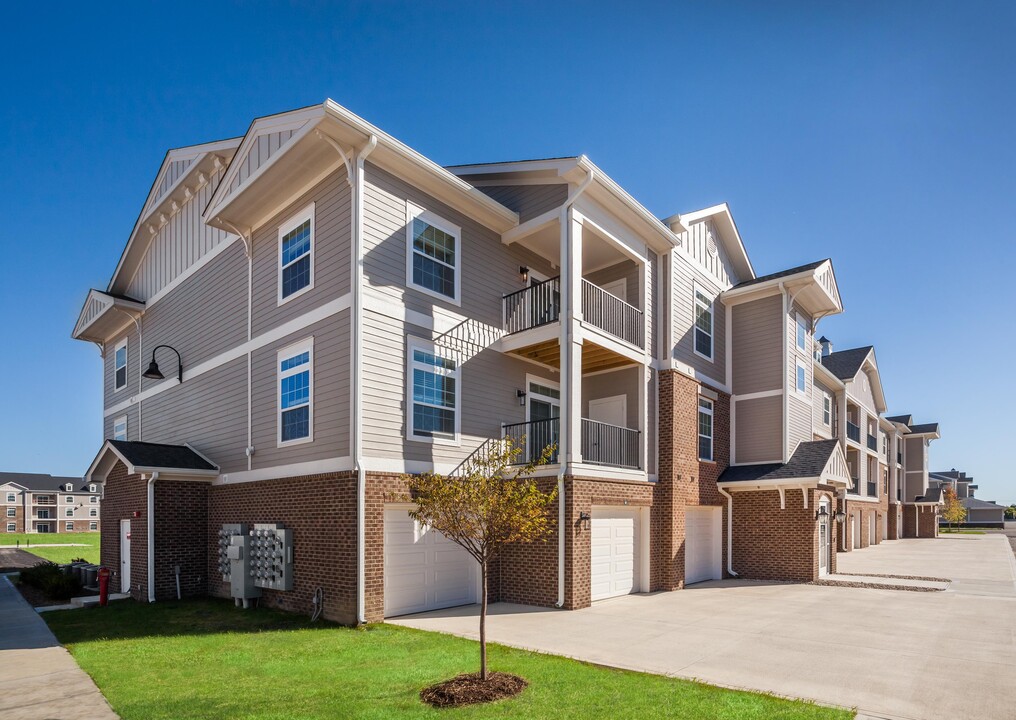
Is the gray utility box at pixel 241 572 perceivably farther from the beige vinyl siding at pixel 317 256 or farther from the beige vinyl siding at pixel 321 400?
the beige vinyl siding at pixel 317 256

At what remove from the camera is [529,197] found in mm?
14516

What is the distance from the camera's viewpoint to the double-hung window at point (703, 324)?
18.2 metres

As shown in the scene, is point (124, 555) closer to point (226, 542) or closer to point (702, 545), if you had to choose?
point (226, 542)

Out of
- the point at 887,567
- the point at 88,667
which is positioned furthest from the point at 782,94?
the point at 887,567

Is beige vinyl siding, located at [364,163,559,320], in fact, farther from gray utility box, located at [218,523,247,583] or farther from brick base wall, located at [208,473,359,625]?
gray utility box, located at [218,523,247,583]

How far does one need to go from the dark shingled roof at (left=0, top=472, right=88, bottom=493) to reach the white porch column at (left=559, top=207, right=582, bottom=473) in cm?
8518

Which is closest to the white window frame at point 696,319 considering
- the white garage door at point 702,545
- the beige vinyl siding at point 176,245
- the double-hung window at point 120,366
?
the white garage door at point 702,545

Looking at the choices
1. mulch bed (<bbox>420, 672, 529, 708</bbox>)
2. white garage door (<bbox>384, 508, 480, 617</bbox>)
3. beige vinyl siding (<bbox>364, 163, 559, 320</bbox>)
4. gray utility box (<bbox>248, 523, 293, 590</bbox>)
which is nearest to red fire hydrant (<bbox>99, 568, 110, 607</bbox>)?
gray utility box (<bbox>248, 523, 293, 590</bbox>)

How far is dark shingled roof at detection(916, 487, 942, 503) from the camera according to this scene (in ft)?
148

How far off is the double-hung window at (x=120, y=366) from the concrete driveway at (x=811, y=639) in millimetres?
14585

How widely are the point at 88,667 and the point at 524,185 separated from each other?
38.5 feet

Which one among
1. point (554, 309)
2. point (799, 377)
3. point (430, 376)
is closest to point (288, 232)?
point (430, 376)

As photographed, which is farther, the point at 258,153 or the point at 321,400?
the point at 258,153

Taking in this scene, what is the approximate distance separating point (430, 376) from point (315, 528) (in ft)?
11.4
